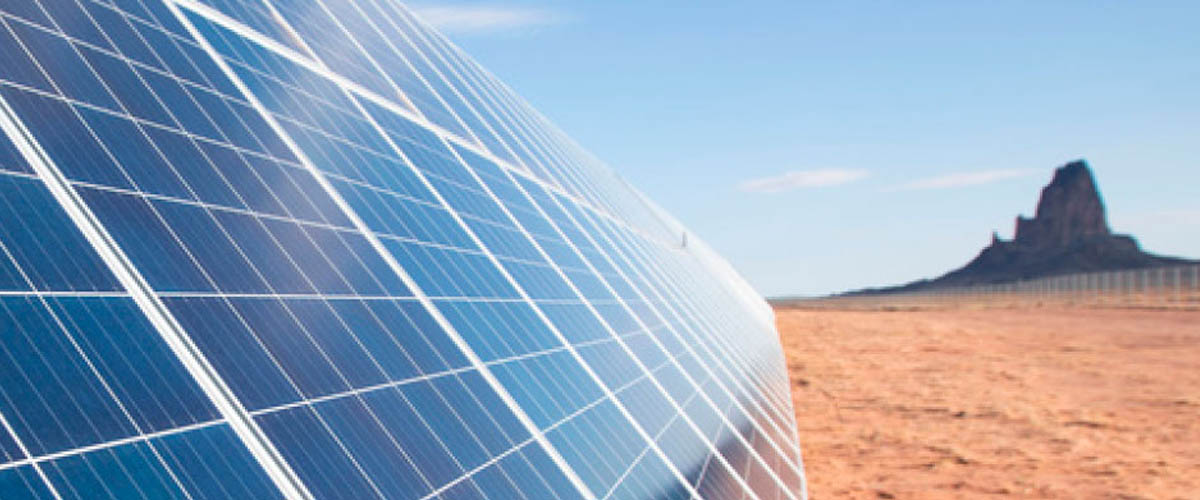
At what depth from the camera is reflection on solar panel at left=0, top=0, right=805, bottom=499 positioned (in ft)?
15.7

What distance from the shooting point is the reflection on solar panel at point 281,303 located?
189 inches

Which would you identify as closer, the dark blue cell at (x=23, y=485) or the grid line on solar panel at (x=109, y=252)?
the dark blue cell at (x=23, y=485)

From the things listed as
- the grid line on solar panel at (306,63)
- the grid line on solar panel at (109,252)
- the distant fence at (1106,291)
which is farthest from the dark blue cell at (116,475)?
the distant fence at (1106,291)

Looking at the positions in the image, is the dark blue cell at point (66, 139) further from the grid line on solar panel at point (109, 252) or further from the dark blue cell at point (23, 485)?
the dark blue cell at point (23, 485)

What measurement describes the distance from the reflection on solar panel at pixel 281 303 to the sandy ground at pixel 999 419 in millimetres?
5954

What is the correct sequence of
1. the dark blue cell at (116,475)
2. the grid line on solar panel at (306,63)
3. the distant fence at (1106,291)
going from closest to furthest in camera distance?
the dark blue cell at (116,475) → the grid line on solar panel at (306,63) → the distant fence at (1106,291)

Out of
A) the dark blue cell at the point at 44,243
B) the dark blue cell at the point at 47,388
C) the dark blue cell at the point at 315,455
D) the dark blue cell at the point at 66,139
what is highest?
the dark blue cell at the point at 66,139

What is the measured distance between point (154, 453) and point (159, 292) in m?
1.21

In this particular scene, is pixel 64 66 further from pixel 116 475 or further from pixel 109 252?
pixel 116 475

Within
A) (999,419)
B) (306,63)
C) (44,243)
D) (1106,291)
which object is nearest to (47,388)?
(44,243)

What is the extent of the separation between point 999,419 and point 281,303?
21415 mm

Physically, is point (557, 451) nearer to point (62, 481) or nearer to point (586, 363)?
point (586, 363)

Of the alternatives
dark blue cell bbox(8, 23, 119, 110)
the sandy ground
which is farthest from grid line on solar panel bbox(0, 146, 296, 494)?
the sandy ground

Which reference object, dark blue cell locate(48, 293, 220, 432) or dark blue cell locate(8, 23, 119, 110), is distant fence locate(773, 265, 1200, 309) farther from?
dark blue cell locate(48, 293, 220, 432)
